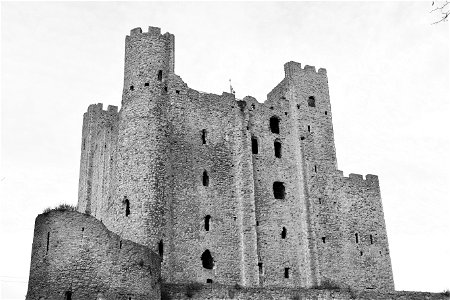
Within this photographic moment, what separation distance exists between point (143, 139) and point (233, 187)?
5.96 metres

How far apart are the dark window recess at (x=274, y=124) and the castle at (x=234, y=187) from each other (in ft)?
0.23

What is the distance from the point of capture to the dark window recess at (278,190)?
39062 mm

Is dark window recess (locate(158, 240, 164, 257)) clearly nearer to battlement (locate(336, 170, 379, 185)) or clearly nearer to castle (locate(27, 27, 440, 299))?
castle (locate(27, 27, 440, 299))

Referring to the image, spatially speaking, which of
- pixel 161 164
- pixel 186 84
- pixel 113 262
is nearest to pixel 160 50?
pixel 186 84

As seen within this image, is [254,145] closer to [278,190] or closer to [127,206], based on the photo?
[278,190]

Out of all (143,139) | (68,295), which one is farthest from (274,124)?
(68,295)

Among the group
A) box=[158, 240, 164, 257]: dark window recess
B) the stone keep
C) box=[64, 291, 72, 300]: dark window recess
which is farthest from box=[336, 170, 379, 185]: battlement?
box=[64, 291, 72, 300]: dark window recess

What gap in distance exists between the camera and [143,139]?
119 ft

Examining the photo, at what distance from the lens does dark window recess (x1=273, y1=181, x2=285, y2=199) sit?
3906cm

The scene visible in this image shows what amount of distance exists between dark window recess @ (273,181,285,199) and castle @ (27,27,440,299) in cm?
7

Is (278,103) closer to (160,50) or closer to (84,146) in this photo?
(160,50)

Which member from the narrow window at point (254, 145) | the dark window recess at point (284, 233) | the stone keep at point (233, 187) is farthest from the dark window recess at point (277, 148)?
the dark window recess at point (284, 233)

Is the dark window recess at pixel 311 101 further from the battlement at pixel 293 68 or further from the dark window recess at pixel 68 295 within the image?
the dark window recess at pixel 68 295

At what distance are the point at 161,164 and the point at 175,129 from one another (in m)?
2.88
